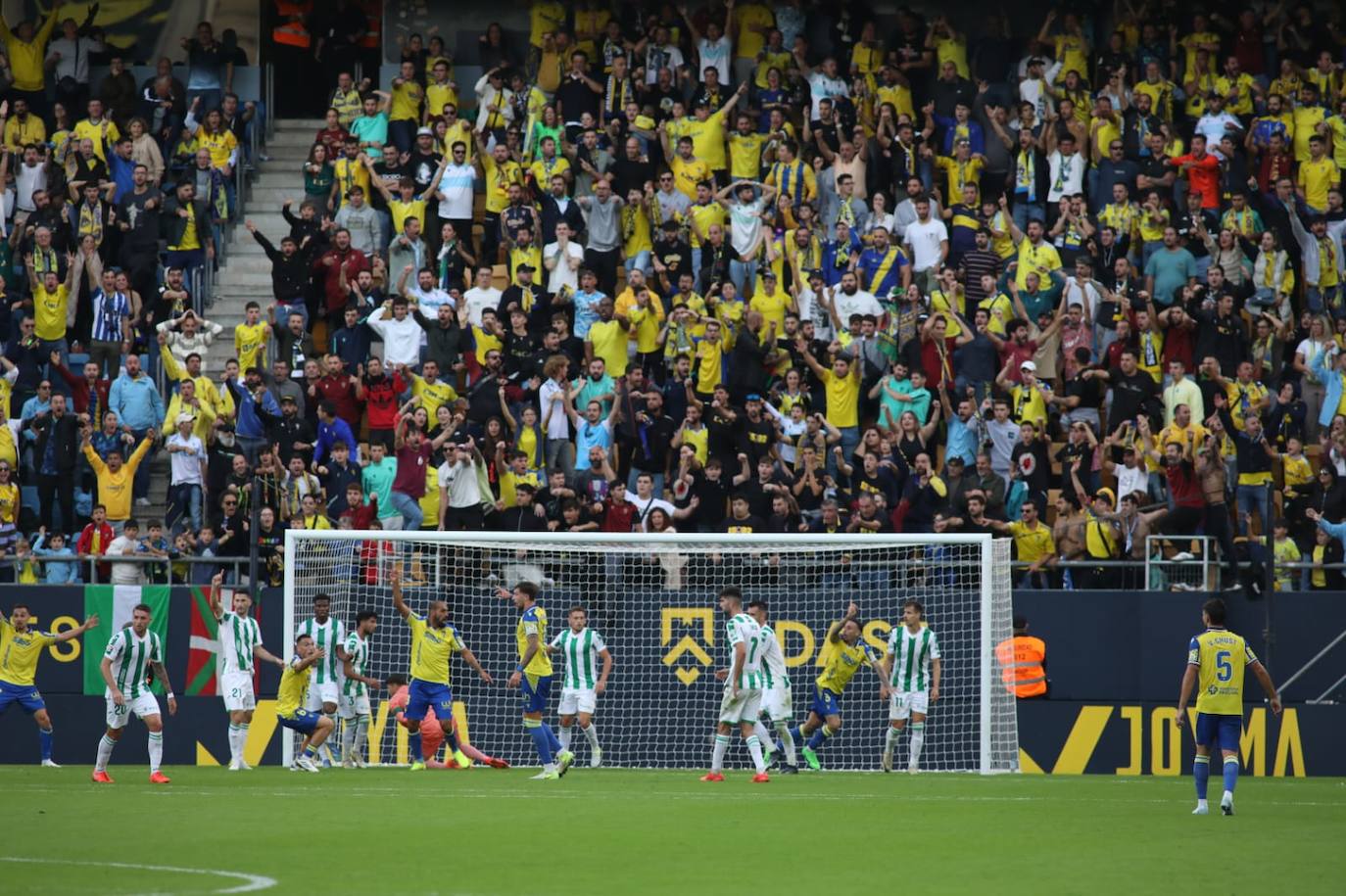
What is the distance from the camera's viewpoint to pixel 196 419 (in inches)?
968

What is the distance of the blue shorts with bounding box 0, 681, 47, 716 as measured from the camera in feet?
70.5

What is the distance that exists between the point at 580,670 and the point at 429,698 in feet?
5.44

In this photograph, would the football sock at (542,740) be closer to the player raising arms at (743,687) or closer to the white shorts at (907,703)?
the player raising arms at (743,687)

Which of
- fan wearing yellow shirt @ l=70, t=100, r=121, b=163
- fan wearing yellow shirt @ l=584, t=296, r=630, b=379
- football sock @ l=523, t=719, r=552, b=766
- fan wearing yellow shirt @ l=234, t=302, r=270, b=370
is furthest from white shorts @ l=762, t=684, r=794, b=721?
fan wearing yellow shirt @ l=70, t=100, r=121, b=163

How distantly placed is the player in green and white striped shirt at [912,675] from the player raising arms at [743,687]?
2115mm

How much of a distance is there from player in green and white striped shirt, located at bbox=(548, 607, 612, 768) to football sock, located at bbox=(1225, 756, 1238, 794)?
7.93 metres

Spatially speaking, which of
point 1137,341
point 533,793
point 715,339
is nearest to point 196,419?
point 715,339

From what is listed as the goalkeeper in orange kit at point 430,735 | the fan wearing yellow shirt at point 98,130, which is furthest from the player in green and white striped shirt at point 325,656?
the fan wearing yellow shirt at point 98,130

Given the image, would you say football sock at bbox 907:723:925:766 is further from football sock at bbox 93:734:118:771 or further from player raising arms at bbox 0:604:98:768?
player raising arms at bbox 0:604:98:768

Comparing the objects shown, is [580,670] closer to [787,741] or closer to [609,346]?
[787,741]

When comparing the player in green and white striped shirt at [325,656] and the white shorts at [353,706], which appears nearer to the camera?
the player in green and white striped shirt at [325,656]

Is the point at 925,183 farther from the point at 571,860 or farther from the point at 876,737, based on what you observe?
the point at 571,860

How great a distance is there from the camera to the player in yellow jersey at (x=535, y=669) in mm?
21141

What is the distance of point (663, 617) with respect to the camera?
23.6 m
